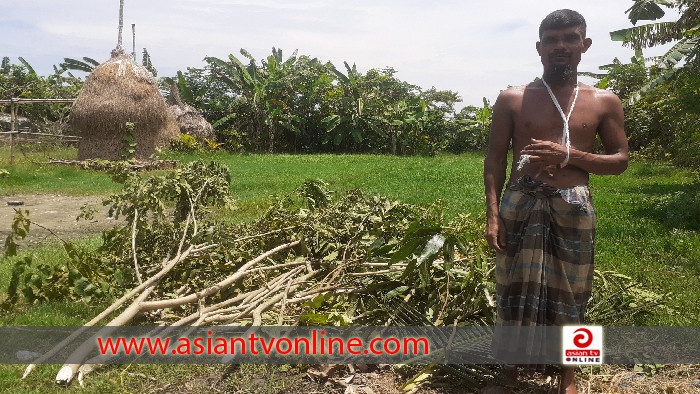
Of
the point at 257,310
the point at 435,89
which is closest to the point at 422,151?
the point at 435,89

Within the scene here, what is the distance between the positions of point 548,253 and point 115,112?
13.2 meters

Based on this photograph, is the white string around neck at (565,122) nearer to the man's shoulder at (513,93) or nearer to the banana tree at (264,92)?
the man's shoulder at (513,93)

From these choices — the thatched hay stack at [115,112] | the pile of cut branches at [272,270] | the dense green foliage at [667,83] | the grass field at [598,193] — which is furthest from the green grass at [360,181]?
the dense green foliage at [667,83]

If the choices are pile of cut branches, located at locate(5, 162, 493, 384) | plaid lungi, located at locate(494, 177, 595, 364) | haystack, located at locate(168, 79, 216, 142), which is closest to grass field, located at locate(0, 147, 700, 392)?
pile of cut branches, located at locate(5, 162, 493, 384)

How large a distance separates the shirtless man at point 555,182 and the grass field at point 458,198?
142cm

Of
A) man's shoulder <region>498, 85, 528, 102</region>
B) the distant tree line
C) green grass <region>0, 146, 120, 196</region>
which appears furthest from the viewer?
the distant tree line

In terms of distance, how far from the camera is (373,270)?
11.3 ft

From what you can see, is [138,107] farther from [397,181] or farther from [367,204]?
[367,204]

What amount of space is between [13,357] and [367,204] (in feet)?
8.46

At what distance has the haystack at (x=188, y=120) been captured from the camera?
1944cm

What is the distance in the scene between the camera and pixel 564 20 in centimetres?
225

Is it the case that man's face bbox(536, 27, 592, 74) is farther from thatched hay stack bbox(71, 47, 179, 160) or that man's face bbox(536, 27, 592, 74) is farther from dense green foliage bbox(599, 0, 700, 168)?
thatched hay stack bbox(71, 47, 179, 160)

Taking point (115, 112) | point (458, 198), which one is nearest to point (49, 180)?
point (115, 112)

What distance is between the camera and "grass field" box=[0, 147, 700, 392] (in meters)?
3.56
